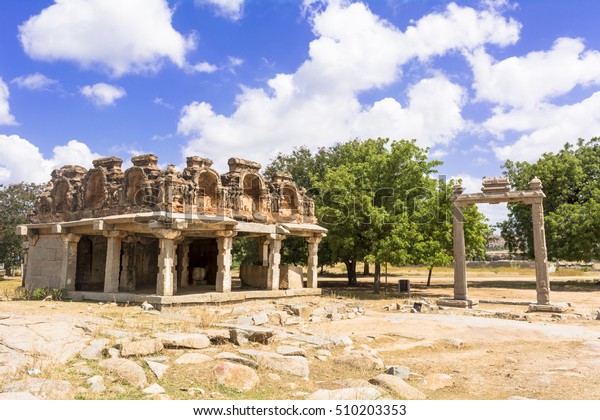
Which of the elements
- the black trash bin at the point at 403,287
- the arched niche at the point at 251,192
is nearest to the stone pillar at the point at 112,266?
the arched niche at the point at 251,192

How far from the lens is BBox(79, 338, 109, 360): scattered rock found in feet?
21.3

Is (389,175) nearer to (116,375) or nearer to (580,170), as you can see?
(580,170)

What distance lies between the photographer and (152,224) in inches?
563

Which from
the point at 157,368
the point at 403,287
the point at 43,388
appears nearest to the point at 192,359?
the point at 157,368

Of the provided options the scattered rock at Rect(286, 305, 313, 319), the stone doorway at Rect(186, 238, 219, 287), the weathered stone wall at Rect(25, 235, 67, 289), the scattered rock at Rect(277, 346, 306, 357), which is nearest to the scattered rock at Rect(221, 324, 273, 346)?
the scattered rock at Rect(277, 346, 306, 357)

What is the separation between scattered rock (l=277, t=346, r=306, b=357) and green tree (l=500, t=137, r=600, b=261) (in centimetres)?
2393

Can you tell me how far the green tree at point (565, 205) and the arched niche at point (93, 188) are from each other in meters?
25.2

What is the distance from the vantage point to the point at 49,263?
18.0m

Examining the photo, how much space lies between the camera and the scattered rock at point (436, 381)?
627cm

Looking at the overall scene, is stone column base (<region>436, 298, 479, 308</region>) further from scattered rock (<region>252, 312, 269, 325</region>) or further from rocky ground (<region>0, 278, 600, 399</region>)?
scattered rock (<region>252, 312, 269, 325</region>)

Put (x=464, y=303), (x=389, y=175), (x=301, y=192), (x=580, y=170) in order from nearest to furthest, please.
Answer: (x=464, y=303), (x=301, y=192), (x=389, y=175), (x=580, y=170)

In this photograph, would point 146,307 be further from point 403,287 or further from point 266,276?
point 403,287
